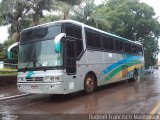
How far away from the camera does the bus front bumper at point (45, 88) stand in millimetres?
11312

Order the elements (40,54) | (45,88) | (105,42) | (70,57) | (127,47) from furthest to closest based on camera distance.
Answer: (127,47) → (105,42) → (70,57) → (40,54) → (45,88)

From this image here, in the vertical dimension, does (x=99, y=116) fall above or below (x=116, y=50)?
below

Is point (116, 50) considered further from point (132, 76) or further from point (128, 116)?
point (128, 116)

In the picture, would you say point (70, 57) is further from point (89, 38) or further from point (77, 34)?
point (89, 38)

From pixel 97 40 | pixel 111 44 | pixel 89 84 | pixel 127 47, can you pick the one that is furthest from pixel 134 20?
pixel 89 84

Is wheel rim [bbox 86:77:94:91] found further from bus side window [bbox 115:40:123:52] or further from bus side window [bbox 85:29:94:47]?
bus side window [bbox 115:40:123:52]

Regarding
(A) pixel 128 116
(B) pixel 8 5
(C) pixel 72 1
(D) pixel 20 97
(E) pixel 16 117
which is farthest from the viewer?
(C) pixel 72 1

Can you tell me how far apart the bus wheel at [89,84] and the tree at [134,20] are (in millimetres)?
29333

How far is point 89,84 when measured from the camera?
13.9 m

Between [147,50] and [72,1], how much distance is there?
28.1 meters

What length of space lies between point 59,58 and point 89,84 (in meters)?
3.09

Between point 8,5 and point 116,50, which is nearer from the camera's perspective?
point 116,50

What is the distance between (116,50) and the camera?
18078 mm

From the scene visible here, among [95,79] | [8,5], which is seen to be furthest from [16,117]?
[8,5]
